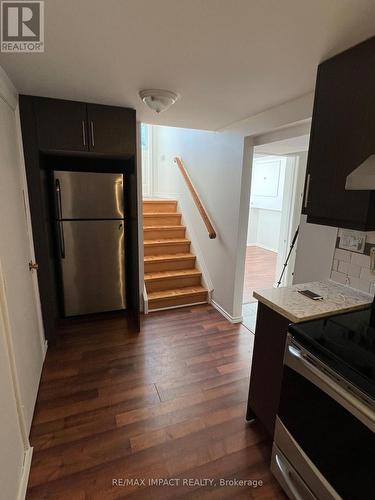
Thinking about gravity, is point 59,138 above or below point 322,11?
below

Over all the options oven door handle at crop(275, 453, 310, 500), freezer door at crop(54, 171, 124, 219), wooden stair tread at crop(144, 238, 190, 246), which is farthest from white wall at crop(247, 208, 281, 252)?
oven door handle at crop(275, 453, 310, 500)

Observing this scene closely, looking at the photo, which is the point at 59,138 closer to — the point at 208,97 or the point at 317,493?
the point at 208,97

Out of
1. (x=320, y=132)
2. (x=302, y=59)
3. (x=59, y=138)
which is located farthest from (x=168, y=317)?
(x=302, y=59)

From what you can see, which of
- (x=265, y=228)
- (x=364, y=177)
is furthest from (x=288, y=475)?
(x=265, y=228)

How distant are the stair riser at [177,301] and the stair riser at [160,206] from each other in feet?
4.97

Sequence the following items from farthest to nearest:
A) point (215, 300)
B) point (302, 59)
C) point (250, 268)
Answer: point (250, 268), point (215, 300), point (302, 59)

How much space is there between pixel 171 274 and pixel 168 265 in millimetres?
164

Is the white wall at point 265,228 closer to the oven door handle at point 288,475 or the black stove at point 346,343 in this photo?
the black stove at point 346,343

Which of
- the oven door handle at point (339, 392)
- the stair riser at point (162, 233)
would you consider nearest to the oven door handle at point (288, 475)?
the oven door handle at point (339, 392)

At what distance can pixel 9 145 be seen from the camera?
1.73 m

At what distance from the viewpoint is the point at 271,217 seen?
6.76 meters

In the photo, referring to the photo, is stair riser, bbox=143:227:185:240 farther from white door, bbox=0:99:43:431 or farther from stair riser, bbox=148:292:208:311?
white door, bbox=0:99:43:431

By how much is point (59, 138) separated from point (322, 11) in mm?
2016

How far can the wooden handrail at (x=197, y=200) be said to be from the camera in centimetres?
321
